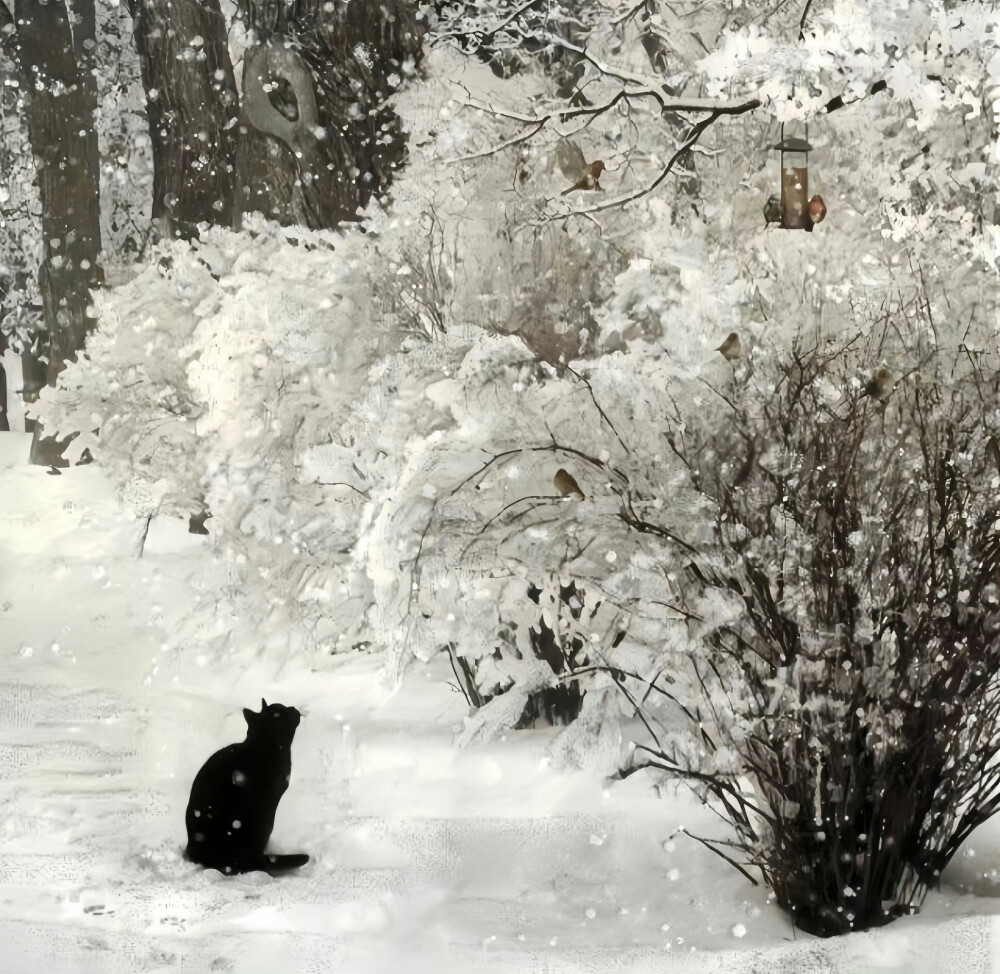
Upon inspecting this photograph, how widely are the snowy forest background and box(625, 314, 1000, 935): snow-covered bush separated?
0.04 feet

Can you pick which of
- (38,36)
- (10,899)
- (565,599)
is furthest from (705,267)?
(38,36)

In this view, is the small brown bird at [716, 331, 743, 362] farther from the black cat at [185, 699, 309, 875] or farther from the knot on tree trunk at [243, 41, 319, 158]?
the knot on tree trunk at [243, 41, 319, 158]

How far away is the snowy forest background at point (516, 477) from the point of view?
133 inches

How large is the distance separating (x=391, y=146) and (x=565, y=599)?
3.13 metres

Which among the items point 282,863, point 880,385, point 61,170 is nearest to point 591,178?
point 880,385

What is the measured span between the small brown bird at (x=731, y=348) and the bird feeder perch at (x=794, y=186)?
5.06ft

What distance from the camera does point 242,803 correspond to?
4.07m

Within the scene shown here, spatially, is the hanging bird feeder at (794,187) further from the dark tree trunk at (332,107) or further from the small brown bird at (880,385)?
the dark tree trunk at (332,107)

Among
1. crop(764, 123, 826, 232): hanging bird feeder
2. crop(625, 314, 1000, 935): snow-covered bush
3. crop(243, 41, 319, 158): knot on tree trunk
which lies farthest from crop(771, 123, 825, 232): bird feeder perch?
crop(243, 41, 319, 158): knot on tree trunk

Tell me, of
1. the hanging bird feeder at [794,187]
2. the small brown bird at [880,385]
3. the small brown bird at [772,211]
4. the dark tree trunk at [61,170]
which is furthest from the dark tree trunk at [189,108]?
the small brown bird at [880,385]

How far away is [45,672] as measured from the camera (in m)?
5.76

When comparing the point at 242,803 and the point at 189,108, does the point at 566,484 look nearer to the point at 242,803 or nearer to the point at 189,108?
the point at 242,803

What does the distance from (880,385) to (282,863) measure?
237cm

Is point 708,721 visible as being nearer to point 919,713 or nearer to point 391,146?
point 919,713
